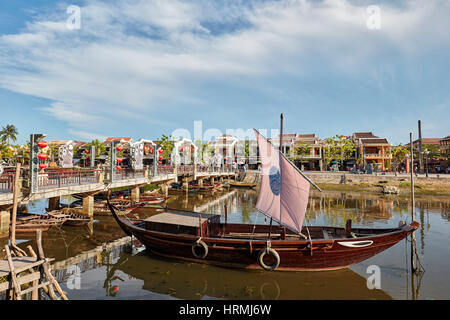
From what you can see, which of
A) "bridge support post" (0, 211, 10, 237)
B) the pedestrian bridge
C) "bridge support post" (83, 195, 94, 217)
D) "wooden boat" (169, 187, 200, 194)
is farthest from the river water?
"wooden boat" (169, 187, 200, 194)

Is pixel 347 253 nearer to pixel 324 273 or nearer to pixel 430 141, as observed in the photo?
pixel 324 273

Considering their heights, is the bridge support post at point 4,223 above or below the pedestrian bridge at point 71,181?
below

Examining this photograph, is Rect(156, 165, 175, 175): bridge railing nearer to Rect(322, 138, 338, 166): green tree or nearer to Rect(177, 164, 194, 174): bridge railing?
Rect(177, 164, 194, 174): bridge railing

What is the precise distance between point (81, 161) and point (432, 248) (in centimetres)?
5618

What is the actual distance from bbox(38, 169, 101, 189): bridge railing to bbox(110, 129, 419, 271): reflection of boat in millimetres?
6564

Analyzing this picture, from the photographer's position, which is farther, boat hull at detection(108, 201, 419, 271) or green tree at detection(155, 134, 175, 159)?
green tree at detection(155, 134, 175, 159)

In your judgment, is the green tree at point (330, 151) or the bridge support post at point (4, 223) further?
the green tree at point (330, 151)

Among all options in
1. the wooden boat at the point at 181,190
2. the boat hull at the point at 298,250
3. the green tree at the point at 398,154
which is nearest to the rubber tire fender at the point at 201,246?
the boat hull at the point at 298,250

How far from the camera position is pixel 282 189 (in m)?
11.0

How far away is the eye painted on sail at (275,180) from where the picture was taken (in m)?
11.1

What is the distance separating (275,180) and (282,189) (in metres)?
0.49

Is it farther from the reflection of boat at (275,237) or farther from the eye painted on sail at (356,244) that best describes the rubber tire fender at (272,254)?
the eye painted on sail at (356,244)

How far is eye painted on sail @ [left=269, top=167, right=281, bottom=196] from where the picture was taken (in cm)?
1108
